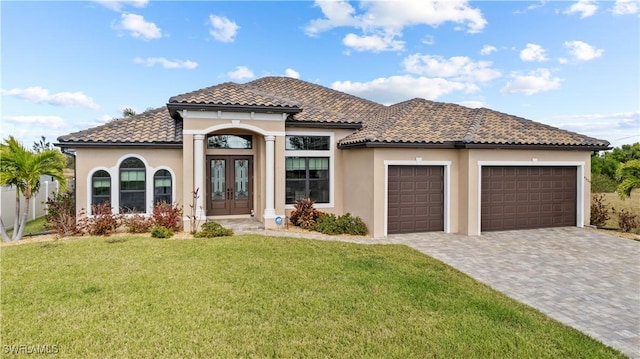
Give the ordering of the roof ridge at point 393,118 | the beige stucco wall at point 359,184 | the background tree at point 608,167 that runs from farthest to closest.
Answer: the background tree at point 608,167, the roof ridge at point 393,118, the beige stucco wall at point 359,184

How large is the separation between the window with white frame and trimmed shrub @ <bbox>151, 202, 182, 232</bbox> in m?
4.01

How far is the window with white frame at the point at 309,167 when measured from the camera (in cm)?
1357

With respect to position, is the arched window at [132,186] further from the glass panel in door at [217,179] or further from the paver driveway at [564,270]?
the paver driveway at [564,270]

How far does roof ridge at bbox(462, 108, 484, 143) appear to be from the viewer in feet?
39.5

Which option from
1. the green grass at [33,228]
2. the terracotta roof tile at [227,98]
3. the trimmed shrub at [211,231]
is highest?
the terracotta roof tile at [227,98]

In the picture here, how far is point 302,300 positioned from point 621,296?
6098 mm

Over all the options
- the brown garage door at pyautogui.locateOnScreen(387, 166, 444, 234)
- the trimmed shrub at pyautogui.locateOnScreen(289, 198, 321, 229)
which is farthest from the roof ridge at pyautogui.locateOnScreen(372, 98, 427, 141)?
the trimmed shrub at pyautogui.locateOnScreen(289, 198, 321, 229)

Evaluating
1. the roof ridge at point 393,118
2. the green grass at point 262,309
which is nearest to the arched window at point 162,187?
the green grass at point 262,309

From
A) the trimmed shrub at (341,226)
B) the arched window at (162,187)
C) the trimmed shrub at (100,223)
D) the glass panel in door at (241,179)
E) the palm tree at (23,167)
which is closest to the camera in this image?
the palm tree at (23,167)

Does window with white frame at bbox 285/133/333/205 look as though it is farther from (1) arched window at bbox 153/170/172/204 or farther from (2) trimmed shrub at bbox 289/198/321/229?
(1) arched window at bbox 153/170/172/204

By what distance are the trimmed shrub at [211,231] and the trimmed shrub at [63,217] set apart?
13.0 ft

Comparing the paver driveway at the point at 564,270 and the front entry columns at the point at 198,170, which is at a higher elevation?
the front entry columns at the point at 198,170

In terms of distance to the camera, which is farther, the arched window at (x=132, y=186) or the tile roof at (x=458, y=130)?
the arched window at (x=132, y=186)

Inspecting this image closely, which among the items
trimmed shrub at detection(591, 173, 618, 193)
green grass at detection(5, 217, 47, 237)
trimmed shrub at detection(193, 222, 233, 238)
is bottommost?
green grass at detection(5, 217, 47, 237)
